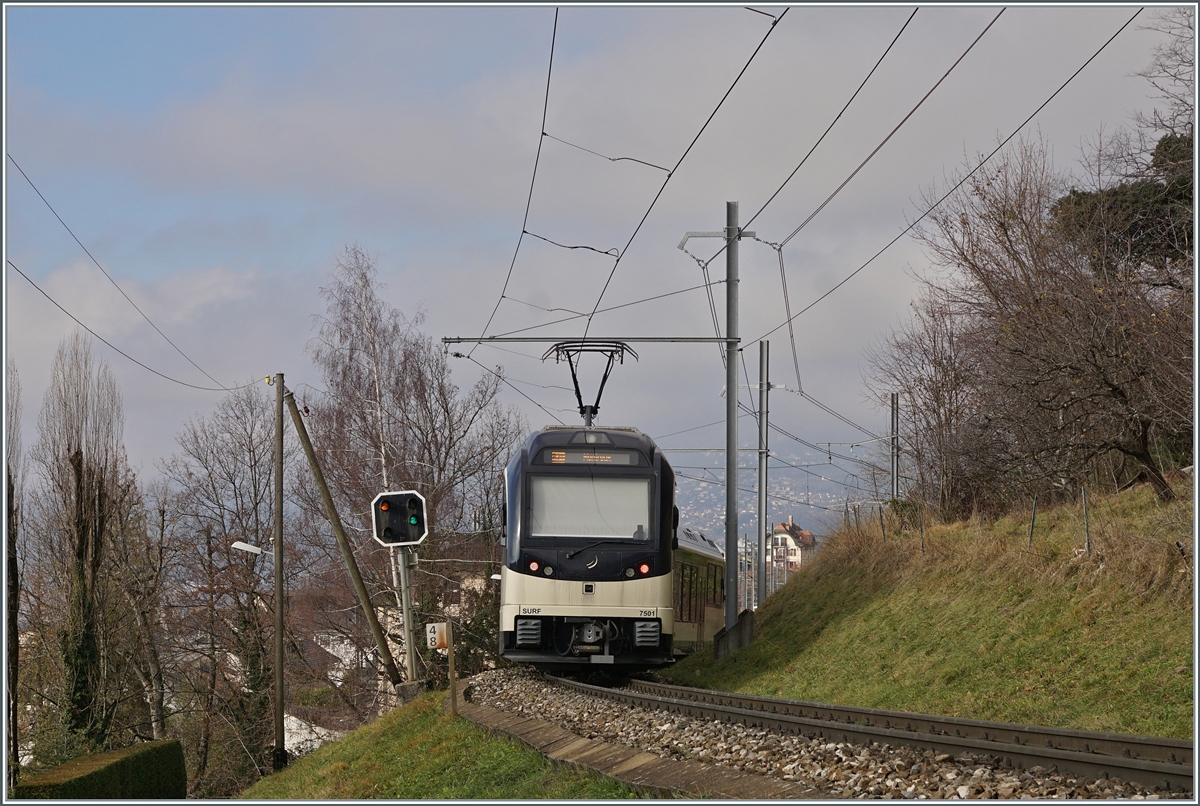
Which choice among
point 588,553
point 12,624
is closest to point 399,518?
point 588,553

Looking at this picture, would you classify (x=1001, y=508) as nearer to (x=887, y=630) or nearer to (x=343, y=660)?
(x=887, y=630)

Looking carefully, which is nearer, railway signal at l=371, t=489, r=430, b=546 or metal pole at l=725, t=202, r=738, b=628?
railway signal at l=371, t=489, r=430, b=546

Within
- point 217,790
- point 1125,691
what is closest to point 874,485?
point 217,790

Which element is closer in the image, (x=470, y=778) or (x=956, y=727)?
(x=956, y=727)

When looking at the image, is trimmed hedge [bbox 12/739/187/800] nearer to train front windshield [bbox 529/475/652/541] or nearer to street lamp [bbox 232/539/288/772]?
street lamp [bbox 232/539/288/772]

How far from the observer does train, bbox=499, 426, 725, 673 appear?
14.6 metres

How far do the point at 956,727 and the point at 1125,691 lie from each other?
2.73 meters

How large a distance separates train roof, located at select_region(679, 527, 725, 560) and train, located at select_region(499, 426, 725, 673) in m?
7.16

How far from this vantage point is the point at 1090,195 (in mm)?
20812

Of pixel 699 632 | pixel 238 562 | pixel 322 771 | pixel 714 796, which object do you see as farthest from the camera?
pixel 238 562

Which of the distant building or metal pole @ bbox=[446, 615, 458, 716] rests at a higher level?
the distant building

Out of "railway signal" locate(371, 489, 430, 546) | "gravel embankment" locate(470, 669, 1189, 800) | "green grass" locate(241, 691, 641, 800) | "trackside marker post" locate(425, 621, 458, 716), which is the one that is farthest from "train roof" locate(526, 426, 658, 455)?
"gravel embankment" locate(470, 669, 1189, 800)

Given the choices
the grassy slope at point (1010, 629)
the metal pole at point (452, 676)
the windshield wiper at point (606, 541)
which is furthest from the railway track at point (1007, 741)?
the windshield wiper at point (606, 541)

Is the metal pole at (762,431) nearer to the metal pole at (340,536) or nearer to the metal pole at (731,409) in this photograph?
the metal pole at (731,409)
